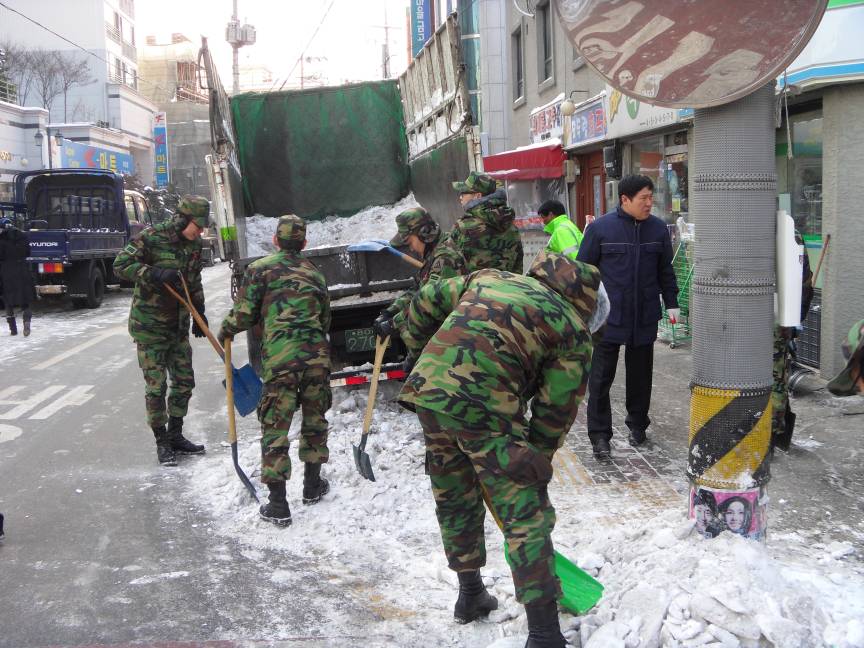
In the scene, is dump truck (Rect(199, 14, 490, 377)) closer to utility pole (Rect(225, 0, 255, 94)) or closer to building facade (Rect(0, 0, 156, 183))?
utility pole (Rect(225, 0, 255, 94))

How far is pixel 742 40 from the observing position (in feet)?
10.5

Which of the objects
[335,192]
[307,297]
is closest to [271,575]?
[307,297]

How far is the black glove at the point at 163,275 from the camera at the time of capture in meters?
6.18

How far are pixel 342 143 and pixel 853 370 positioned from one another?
Result: 8.93m

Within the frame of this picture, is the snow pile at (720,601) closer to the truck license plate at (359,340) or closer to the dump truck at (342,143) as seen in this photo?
the truck license plate at (359,340)

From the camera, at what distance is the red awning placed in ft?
49.1

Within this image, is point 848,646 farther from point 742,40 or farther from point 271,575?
point 271,575

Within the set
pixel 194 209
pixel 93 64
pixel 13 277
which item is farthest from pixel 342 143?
pixel 93 64

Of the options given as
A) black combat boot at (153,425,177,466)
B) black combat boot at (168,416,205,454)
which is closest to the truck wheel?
black combat boot at (168,416,205,454)

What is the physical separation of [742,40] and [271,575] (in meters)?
3.24

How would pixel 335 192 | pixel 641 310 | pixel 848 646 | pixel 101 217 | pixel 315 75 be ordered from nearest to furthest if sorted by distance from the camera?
1. pixel 848 646
2. pixel 641 310
3. pixel 335 192
4. pixel 101 217
5. pixel 315 75

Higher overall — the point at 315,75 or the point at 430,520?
the point at 315,75

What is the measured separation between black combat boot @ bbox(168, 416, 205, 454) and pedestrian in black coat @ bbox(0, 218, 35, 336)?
7.67m

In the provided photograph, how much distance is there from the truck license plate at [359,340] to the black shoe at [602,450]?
2.11m
